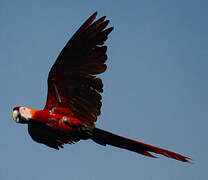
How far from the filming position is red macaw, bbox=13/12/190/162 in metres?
5.44

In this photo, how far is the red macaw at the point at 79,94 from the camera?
5.44m

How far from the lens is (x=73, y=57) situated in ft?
18.2

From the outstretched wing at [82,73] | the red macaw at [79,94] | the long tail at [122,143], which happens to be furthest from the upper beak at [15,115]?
the long tail at [122,143]

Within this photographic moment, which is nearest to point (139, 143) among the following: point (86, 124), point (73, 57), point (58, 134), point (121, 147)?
point (121, 147)

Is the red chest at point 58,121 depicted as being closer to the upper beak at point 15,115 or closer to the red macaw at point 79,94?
the red macaw at point 79,94

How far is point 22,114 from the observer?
5.46 meters

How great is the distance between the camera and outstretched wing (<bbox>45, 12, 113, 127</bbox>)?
5.43 meters

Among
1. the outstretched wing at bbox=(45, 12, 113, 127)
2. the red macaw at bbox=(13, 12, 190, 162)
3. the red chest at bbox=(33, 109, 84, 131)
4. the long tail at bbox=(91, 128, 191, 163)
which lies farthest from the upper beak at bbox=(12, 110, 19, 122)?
the long tail at bbox=(91, 128, 191, 163)

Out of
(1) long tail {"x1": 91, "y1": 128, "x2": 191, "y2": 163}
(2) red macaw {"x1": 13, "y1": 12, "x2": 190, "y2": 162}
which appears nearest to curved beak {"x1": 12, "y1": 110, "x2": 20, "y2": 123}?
(2) red macaw {"x1": 13, "y1": 12, "x2": 190, "y2": 162}

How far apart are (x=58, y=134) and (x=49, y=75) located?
913 millimetres

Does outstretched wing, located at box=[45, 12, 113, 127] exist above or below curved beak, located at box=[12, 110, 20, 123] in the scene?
above

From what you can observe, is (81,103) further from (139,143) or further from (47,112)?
(139,143)

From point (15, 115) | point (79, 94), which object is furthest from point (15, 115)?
Result: point (79, 94)

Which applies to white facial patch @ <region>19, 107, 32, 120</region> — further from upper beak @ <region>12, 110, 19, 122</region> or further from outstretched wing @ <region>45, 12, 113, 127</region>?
A: outstretched wing @ <region>45, 12, 113, 127</region>
